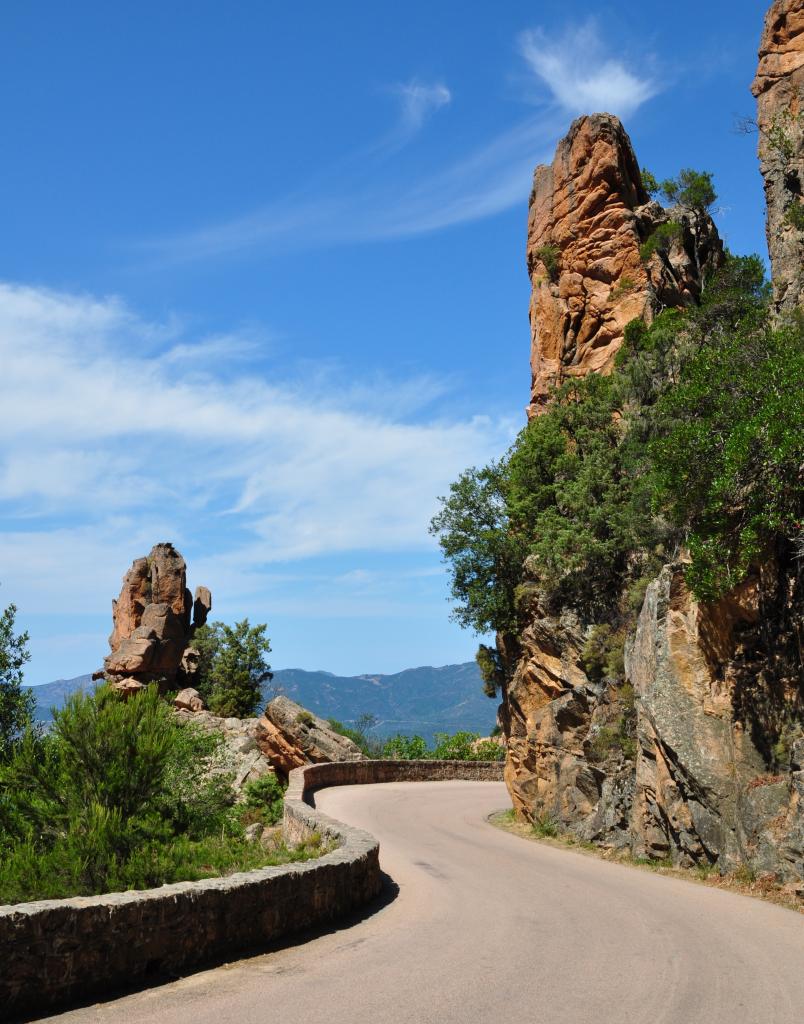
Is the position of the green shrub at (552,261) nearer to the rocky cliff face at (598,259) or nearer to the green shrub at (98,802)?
the rocky cliff face at (598,259)

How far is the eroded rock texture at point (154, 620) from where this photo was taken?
6300cm

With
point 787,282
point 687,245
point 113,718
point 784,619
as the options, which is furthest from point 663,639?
point 687,245

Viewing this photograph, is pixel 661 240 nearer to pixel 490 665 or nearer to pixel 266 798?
pixel 490 665

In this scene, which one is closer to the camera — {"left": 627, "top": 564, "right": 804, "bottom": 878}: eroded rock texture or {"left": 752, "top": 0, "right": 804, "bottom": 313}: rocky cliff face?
{"left": 627, "top": 564, "right": 804, "bottom": 878}: eroded rock texture

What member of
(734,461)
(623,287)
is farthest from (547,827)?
(623,287)

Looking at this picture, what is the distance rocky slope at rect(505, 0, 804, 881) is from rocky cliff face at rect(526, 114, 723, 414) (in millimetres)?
81

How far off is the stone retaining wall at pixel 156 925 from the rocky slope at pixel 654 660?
773 cm

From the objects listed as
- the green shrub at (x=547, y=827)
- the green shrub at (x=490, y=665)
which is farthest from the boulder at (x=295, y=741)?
the green shrub at (x=547, y=827)

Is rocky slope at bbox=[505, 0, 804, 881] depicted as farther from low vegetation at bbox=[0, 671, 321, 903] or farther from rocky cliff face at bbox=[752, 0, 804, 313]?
low vegetation at bbox=[0, 671, 321, 903]

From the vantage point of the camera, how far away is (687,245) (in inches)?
1695

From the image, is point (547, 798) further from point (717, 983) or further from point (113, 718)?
point (717, 983)

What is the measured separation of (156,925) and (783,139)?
3368 cm

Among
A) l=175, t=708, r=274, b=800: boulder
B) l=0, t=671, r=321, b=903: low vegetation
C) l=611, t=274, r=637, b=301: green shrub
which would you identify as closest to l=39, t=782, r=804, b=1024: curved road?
l=0, t=671, r=321, b=903: low vegetation

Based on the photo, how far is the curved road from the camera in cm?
711
